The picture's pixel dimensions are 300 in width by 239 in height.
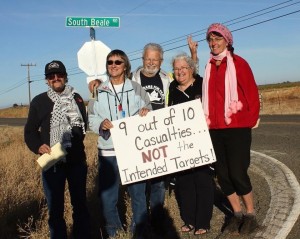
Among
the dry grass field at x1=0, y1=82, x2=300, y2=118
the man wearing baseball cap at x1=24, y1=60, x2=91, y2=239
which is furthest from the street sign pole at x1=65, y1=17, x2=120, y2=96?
the dry grass field at x1=0, y1=82, x2=300, y2=118

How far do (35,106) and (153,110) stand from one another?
1.24 metres

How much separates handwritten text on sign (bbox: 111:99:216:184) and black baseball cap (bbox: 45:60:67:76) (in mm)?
846

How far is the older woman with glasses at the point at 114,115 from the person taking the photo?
4.09m

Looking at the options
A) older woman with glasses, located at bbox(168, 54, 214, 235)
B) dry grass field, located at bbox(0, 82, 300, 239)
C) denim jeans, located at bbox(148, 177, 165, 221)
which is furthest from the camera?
dry grass field, located at bbox(0, 82, 300, 239)

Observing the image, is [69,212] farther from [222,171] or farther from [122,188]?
[222,171]

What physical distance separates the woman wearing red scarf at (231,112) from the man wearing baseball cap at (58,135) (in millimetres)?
1403

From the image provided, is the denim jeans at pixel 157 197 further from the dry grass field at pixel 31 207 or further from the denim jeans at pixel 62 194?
the denim jeans at pixel 62 194

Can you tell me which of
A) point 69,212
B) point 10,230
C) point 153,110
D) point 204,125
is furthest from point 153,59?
point 10,230

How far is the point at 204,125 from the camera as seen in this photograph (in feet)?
13.8

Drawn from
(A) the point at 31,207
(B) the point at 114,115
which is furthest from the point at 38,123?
(A) the point at 31,207

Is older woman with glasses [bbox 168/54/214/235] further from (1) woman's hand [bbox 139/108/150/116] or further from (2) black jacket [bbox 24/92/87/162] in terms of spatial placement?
(2) black jacket [bbox 24/92/87/162]

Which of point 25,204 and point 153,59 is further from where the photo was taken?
point 25,204

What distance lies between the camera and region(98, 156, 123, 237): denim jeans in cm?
418

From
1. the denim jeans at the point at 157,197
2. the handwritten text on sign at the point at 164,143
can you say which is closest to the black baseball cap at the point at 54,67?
the handwritten text on sign at the point at 164,143
